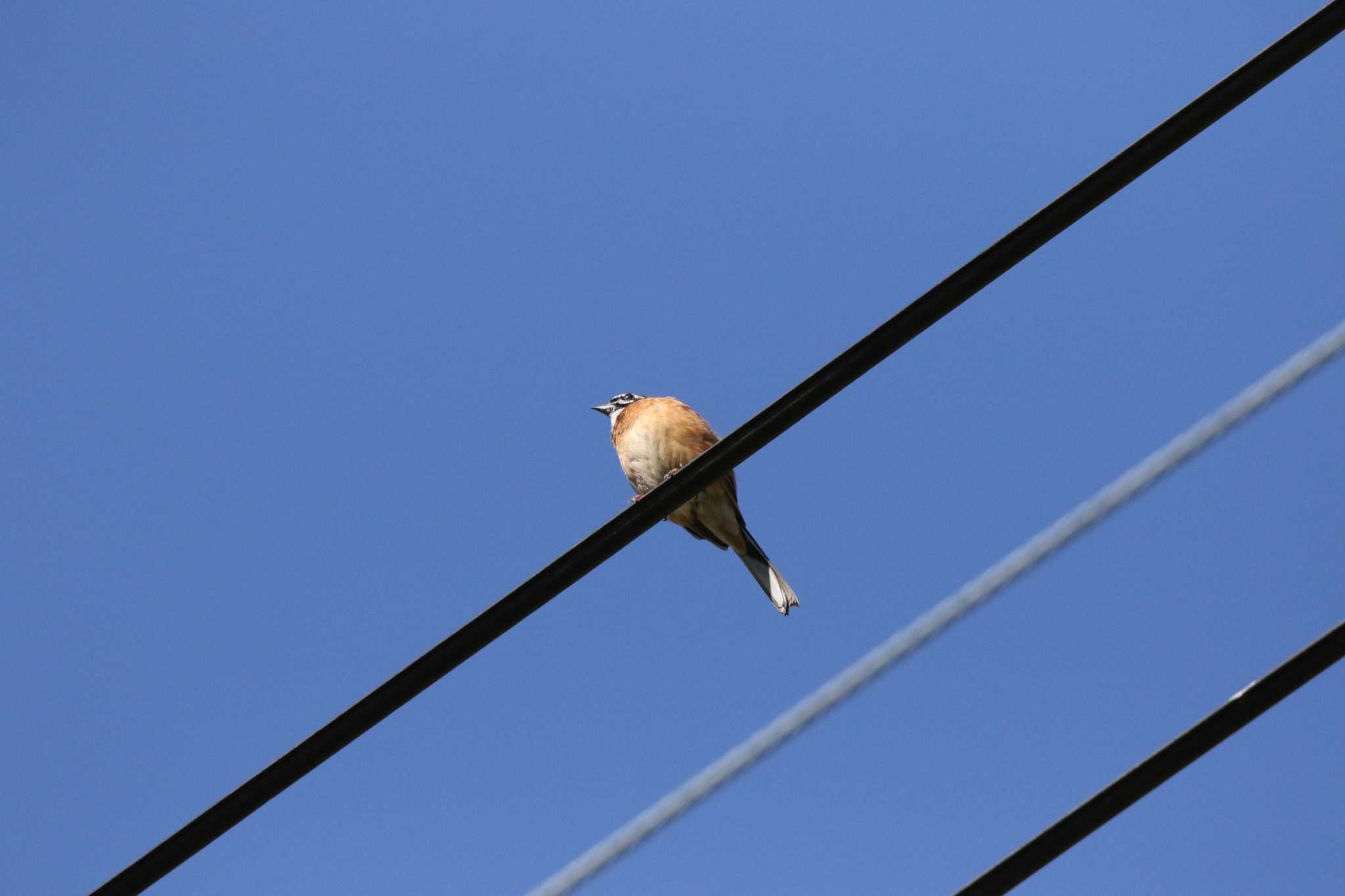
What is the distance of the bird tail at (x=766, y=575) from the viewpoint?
23.2 feet

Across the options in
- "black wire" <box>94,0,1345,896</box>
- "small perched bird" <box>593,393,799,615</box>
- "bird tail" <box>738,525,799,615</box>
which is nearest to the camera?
"black wire" <box>94,0,1345,896</box>

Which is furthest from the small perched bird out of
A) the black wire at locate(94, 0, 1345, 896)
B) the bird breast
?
the black wire at locate(94, 0, 1345, 896)

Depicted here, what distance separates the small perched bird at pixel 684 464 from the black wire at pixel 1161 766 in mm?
4983

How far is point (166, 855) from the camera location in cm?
260

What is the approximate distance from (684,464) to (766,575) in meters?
0.80

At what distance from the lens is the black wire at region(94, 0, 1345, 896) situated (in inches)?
103

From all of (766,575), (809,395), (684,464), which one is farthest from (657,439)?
(809,395)

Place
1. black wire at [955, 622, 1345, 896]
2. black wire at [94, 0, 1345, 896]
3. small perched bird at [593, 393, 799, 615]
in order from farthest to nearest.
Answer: small perched bird at [593, 393, 799, 615]
black wire at [94, 0, 1345, 896]
black wire at [955, 622, 1345, 896]

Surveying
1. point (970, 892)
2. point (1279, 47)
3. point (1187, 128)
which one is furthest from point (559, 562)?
point (1279, 47)

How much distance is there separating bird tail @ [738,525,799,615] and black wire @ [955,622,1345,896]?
4.78m

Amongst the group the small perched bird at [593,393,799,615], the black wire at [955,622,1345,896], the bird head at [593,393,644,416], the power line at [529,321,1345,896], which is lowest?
the black wire at [955,622,1345,896]

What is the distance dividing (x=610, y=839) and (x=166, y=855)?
0.92 meters

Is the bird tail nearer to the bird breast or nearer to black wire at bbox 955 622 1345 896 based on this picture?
the bird breast

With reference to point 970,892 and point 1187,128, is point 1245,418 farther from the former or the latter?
point 970,892
